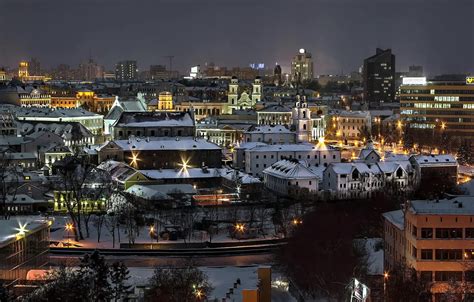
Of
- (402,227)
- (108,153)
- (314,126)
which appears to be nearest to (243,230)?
(402,227)

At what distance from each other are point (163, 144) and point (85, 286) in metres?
29.7

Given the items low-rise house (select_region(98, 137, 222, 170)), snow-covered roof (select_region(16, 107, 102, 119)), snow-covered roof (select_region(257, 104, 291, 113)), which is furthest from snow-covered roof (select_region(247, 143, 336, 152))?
snow-covered roof (select_region(16, 107, 102, 119))

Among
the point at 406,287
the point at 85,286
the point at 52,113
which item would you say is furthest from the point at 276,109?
the point at 85,286

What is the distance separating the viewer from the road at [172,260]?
30672 mm

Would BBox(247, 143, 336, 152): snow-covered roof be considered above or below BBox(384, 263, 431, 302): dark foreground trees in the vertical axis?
above

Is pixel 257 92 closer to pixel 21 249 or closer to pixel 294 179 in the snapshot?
pixel 294 179

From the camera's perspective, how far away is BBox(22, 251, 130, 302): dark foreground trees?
20.3 m

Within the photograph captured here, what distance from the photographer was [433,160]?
162 feet

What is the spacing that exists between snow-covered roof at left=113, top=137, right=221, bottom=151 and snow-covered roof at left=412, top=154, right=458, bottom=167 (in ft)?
36.7

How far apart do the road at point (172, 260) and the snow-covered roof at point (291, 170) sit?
43.3ft

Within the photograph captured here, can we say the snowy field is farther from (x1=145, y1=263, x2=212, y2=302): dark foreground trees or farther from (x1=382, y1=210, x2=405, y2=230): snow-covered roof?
(x1=145, y1=263, x2=212, y2=302): dark foreground trees

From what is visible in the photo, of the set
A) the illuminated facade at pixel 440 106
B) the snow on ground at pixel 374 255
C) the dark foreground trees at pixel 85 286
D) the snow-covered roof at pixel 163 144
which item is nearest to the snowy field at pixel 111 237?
the snow on ground at pixel 374 255

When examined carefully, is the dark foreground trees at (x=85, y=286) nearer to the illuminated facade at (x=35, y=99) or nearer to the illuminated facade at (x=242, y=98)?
the illuminated facade at (x=242, y=98)

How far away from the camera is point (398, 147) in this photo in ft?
227
